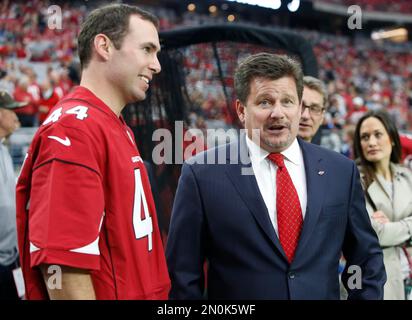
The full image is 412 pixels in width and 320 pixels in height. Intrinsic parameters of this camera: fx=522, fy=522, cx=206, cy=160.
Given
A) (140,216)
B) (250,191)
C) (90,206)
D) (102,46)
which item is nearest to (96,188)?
(90,206)

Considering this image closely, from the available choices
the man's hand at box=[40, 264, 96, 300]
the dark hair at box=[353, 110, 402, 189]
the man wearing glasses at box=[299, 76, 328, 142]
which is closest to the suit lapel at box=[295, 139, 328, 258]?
the man's hand at box=[40, 264, 96, 300]

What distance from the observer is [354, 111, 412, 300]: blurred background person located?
2549 millimetres

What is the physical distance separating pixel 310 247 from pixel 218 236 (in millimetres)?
286

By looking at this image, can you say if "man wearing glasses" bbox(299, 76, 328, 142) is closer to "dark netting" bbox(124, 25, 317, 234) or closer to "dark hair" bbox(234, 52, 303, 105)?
"dark netting" bbox(124, 25, 317, 234)

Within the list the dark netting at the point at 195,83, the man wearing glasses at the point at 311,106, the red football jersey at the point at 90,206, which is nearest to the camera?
the red football jersey at the point at 90,206

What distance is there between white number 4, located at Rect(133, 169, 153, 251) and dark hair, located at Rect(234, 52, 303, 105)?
0.54 meters

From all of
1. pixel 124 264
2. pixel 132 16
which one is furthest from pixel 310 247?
pixel 132 16

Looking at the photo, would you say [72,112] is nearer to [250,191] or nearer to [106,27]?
[106,27]

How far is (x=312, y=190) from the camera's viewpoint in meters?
1.66

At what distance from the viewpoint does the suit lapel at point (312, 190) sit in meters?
1.61

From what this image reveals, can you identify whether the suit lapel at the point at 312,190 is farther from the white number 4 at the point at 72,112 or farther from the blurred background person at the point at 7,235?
the blurred background person at the point at 7,235

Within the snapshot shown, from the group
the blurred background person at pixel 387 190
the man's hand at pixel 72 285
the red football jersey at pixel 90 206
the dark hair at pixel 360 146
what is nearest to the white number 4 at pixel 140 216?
the red football jersey at pixel 90 206
